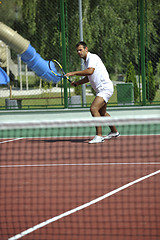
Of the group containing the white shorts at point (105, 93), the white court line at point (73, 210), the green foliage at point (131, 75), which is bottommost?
the white court line at point (73, 210)

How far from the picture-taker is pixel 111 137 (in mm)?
9836

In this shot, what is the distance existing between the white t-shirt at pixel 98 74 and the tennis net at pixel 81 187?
0.99 m

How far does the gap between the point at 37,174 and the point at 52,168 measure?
0.40 metres

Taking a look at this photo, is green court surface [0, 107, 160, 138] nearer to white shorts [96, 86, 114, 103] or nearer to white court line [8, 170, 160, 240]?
white shorts [96, 86, 114, 103]

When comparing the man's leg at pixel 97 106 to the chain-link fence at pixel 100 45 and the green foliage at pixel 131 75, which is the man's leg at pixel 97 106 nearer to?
the chain-link fence at pixel 100 45

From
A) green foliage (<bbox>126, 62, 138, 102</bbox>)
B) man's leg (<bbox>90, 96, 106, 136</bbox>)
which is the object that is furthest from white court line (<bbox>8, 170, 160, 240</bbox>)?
green foliage (<bbox>126, 62, 138, 102</bbox>)

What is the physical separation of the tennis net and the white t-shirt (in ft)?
3.23

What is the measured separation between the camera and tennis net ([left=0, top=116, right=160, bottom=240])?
4613 mm

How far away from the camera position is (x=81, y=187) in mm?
6086

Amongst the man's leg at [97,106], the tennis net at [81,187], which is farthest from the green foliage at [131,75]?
the man's leg at [97,106]

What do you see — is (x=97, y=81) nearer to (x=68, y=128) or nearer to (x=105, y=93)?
(x=105, y=93)

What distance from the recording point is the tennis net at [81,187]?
15.1 feet

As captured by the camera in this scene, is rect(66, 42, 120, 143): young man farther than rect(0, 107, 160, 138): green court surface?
No

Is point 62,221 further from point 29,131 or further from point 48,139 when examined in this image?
point 29,131
